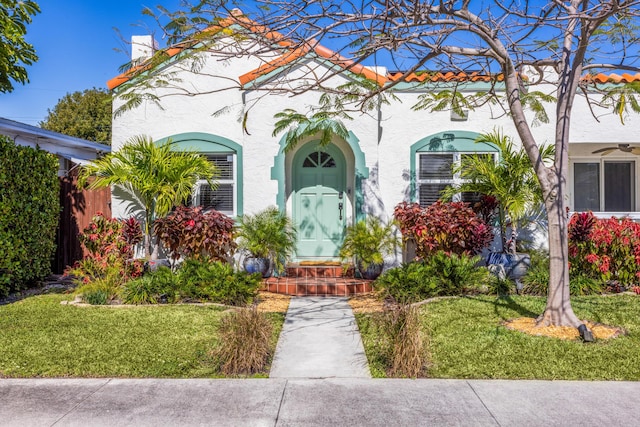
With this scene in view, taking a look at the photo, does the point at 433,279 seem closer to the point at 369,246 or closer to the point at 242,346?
the point at 369,246

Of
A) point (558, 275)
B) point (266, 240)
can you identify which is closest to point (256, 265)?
point (266, 240)

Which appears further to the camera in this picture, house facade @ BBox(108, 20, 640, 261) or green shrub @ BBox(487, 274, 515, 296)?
house facade @ BBox(108, 20, 640, 261)

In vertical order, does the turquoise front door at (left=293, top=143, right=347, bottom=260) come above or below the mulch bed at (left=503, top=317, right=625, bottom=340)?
above

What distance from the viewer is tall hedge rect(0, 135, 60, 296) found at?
8.16 meters

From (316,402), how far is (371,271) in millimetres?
5300

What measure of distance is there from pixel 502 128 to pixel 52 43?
948 centimetres

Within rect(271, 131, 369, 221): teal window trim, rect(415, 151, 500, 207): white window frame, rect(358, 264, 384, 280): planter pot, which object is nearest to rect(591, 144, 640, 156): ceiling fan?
rect(415, 151, 500, 207): white window frame

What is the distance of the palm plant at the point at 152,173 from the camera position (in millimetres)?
9164

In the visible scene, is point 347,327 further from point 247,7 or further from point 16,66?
point 16,66

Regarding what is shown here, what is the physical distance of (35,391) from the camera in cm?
441

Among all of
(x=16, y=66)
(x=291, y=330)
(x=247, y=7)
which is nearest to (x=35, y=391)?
(x=291, y=330)

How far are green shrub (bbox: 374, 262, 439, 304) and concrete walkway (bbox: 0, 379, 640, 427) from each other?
11.1ft

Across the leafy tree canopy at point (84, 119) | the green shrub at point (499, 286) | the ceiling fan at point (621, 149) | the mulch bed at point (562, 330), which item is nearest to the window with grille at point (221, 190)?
the green shrub at point (499, 286)

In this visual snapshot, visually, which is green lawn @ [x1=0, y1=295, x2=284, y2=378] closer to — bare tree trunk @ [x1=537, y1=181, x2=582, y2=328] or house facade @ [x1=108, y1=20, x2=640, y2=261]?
house facade @ [x1=108, y1=20, x2=640, y2=261]
